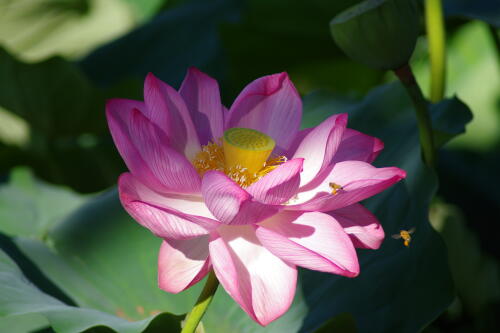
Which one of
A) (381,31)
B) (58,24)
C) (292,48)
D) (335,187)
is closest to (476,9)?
(292,48)

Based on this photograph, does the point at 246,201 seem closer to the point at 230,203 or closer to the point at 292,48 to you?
the point at 230,203

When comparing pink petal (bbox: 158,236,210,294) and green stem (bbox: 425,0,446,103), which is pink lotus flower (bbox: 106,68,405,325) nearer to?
pink petal (bbox: 158,236,210,294)

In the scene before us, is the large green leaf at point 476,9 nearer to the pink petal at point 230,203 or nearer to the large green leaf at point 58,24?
the pink petal at point 230,203

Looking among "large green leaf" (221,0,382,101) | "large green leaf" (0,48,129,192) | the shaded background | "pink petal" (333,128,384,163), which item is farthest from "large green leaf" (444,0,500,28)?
"large green leaf" (0,48,129,192)

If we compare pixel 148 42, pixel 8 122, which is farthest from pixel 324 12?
pixel 8 122

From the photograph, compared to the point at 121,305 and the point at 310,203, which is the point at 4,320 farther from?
the point at 310,203

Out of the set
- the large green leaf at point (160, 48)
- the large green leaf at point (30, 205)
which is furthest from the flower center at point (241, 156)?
the large green leaf at point (160, 48)
